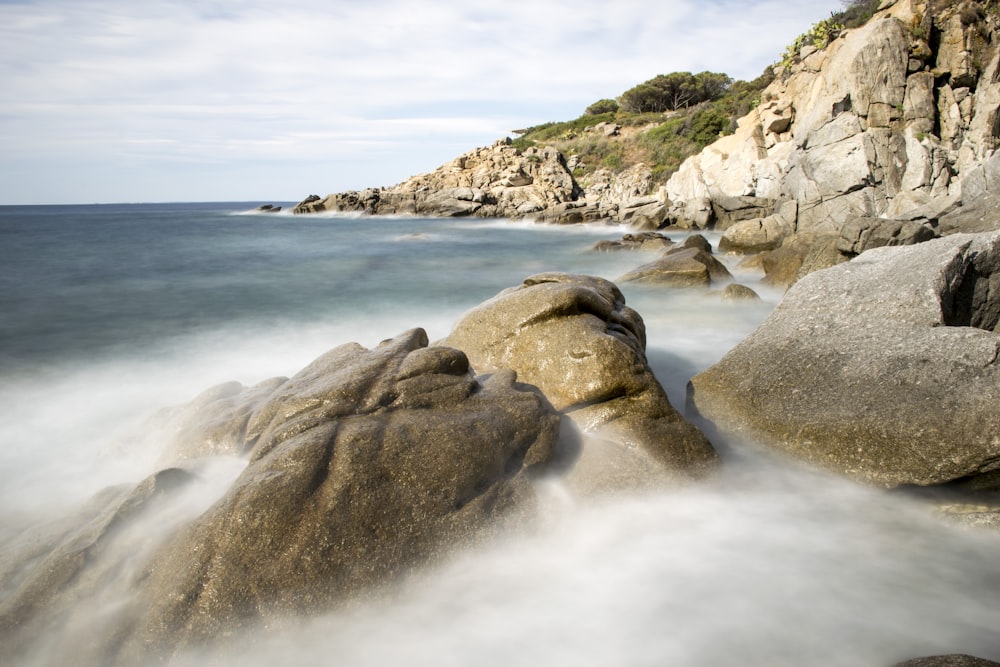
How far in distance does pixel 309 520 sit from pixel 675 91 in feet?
254

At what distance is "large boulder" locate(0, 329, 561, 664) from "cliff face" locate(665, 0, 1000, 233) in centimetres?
1838

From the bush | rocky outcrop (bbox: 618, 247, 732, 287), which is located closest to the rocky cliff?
rocky outcrop (bbox: 618, 247, 732, 287)

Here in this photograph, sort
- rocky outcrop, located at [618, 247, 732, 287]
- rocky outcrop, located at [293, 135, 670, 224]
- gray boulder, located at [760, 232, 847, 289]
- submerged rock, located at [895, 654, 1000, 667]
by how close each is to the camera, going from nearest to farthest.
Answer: submerged rock, located at [895, 654, 1000, 667], gray boulder, located at [760, 232, 847, 289], rocky outcrop, located at [618, 247, 732, 287], rocky outcrop, located at [293, 135, 670, 224]

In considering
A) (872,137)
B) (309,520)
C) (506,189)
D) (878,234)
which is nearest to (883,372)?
(309,520)

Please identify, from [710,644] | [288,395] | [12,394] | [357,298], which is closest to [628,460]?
[710,644]

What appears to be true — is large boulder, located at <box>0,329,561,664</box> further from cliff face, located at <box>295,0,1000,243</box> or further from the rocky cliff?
cliff face, located at <box>295,0,1000,243</box>

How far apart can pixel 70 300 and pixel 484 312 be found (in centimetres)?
1674

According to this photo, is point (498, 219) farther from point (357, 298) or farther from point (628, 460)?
point (628, 460)

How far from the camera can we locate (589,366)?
18.5 ft

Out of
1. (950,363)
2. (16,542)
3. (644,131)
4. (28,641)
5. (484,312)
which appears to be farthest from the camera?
(644,131)

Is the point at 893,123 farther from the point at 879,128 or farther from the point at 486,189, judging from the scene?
the point at 486,189

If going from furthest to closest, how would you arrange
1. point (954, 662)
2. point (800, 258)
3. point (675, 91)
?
point (675, 91)
point (800, 258)
point (954, 662)

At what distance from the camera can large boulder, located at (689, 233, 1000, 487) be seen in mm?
4758

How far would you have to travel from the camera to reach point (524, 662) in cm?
359
